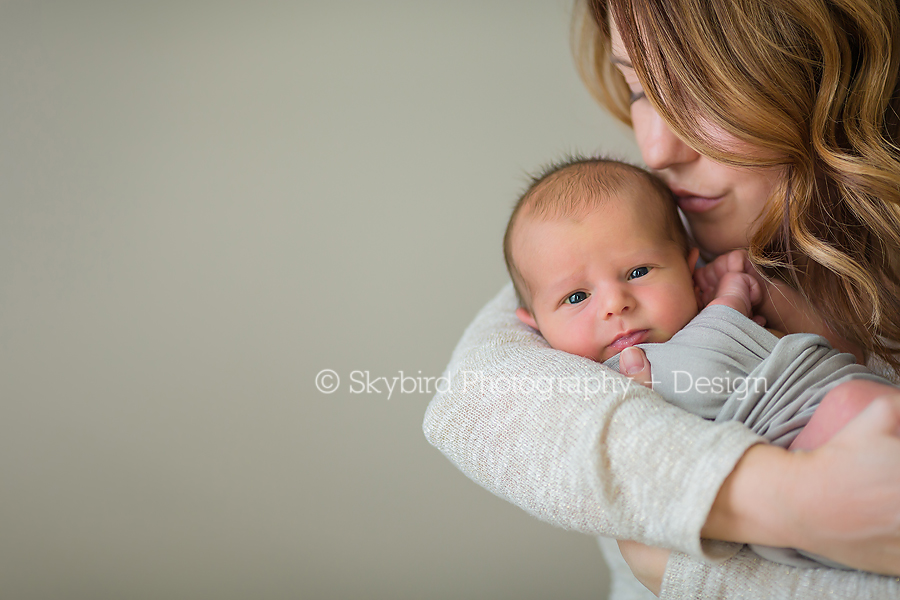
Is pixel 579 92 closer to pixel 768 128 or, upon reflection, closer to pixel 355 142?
pixel 355 142

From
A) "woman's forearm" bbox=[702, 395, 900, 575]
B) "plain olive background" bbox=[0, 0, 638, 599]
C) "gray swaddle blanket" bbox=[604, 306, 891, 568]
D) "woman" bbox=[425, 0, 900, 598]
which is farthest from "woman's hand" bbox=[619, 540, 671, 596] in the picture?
"plain olive background" bbox=[0, 0, 638, 599]

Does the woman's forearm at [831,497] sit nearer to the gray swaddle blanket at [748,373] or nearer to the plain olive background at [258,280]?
the gray swaddle blanket at [748,373]

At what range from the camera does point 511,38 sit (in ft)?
7.23

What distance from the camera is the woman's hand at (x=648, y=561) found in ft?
2.68

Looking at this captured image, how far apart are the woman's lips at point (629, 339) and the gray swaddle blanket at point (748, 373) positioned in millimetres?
69

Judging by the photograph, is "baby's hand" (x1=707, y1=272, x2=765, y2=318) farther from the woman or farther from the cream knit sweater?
the cream knit sweater

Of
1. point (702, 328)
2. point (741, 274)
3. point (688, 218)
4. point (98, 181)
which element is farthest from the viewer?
point (98, 181)

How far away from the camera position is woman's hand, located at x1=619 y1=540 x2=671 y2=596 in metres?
0.82

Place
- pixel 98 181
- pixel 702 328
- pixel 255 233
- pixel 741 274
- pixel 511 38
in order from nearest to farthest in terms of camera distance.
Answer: pixel 702 328 < pixel 741 274 < pixel 98 181 < pixel 255 233 < pixel 511 38

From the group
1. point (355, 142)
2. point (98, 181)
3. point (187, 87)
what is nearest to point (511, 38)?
point (355, 142)

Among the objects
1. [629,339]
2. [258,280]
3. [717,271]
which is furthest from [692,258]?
[258,280]

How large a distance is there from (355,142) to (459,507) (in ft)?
4.66

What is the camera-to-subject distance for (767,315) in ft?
3.96

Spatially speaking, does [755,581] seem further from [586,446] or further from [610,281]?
[610,281]
